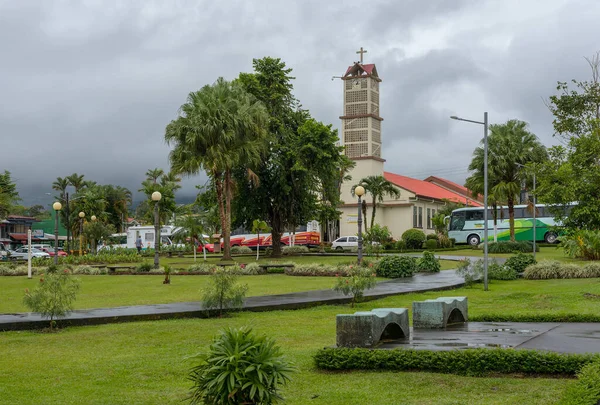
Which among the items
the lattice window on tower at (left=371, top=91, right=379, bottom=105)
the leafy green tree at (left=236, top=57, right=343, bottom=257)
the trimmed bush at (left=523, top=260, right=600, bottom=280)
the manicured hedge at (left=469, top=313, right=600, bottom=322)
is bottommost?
the manicured hedge at (left=469, top=313, right=600, bottom=322)

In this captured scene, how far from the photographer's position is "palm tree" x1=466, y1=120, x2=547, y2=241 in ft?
148

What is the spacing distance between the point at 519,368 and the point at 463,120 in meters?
14.5

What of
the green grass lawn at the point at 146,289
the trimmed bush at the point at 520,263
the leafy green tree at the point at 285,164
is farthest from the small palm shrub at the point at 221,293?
the leafy green tree at the point at 285,164

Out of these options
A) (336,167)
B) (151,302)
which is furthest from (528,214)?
(151,302)

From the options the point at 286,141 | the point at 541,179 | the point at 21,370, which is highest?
the point at 286,141

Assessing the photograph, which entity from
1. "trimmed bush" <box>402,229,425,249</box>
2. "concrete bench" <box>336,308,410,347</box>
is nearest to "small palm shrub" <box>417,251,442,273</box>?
"concrete bench" <box>336,308,410,347</box>

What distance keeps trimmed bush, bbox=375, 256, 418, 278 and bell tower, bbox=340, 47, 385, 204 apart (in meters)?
44.4

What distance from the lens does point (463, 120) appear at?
2119cm

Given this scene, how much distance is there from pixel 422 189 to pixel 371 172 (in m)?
6.45

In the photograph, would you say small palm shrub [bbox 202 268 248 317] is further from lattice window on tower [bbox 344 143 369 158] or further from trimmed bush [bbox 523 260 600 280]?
lattice window on tower [bbox 344 143 369 158]

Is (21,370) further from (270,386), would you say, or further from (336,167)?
(336,167)

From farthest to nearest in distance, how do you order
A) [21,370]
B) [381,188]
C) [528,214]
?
[381,188] → [528,214] → [21,370]

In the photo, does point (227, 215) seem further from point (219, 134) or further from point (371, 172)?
point (371, 172)

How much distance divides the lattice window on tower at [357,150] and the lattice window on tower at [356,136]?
64 centimetres
